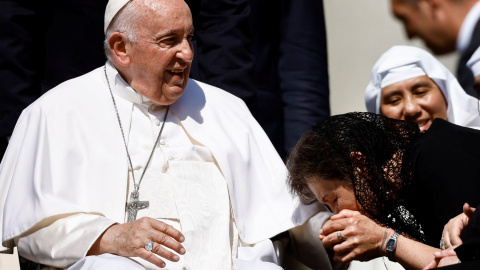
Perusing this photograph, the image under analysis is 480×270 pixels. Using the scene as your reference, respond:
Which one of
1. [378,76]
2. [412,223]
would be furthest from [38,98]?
[378,76]

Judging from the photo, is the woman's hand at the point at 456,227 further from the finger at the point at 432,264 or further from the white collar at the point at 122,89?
the white collar at the point at 122,89

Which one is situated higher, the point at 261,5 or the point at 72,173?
the point at 261,5

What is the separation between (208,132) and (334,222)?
0.90 meters

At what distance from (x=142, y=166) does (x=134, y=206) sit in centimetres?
25

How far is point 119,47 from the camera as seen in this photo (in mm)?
4793

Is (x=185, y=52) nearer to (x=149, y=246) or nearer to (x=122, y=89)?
(x=122, y=89)

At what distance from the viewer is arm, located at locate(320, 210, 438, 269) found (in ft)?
13.9

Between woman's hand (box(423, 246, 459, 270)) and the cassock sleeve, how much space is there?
139cm

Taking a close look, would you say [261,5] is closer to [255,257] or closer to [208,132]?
[208,132]

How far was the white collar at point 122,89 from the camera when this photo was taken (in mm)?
4852

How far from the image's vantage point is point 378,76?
6.25m

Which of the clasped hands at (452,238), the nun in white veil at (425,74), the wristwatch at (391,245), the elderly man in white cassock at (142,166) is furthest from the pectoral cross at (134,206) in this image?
the nun in white veil at (425,74)

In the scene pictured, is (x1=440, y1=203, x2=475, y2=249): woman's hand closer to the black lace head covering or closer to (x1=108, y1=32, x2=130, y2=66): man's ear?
the black lace head covering

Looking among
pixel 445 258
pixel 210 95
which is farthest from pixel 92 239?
pixel 445 258
